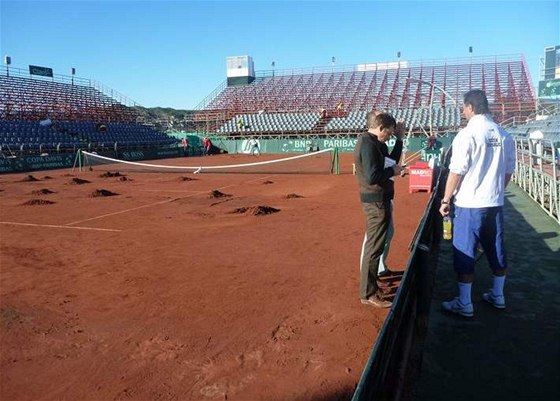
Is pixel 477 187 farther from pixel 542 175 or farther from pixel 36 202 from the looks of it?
pixel 36 202

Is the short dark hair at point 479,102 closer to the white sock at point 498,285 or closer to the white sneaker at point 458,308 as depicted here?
the white sock at point 498,285

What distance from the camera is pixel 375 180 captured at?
4883mm

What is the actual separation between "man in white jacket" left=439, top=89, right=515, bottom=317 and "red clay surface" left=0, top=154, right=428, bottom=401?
1103mm

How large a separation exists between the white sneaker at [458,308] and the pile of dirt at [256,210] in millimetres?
7117

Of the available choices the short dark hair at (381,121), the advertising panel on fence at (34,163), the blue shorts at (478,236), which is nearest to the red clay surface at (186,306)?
the blue shorts at (478,236)

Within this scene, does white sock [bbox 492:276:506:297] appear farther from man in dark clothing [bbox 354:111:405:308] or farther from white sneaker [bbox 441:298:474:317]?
man in dark clothing [bbox 354:111:405:308]

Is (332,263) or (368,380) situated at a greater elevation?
(368,380)

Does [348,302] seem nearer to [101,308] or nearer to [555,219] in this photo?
[101,308]

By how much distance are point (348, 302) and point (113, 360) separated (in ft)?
8.61

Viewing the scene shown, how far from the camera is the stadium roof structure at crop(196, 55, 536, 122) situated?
50.1 metres

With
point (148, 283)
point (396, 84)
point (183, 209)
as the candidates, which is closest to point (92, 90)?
point (396, 84)

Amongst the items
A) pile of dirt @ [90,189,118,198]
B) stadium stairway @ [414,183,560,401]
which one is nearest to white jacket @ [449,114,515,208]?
stadium stairway @ [414,183,560,401]

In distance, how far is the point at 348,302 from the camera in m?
5.54

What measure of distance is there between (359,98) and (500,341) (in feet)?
174
